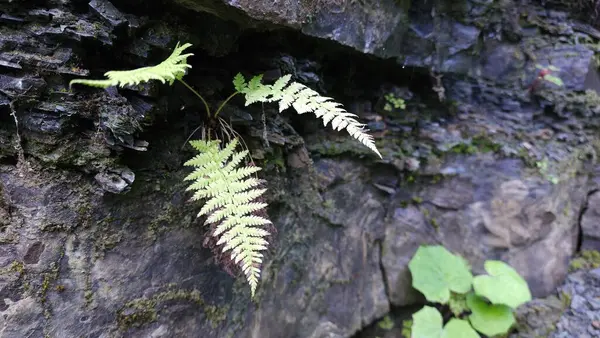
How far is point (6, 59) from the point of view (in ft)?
5.32

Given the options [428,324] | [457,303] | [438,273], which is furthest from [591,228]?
[428,324]

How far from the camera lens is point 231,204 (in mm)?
1867

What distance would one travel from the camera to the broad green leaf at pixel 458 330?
3.18 m

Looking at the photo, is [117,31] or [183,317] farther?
[183,317]

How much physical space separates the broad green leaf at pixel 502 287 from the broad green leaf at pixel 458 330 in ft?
1.05

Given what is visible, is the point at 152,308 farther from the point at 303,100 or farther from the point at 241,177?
the point at 303,100

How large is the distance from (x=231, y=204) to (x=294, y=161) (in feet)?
3.28

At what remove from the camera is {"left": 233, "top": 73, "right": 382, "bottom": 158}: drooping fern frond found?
70.7 inches

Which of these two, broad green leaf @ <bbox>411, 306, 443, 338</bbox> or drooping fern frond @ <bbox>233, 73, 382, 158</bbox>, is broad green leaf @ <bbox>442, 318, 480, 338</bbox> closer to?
broad green leaf @ <bbox>411, 306, 443, 338</bbox>

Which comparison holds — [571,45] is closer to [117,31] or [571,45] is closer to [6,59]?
[117,31]

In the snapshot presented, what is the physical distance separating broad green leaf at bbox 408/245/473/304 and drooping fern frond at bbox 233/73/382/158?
6.61 ft

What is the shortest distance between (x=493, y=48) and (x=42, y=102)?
4.21m

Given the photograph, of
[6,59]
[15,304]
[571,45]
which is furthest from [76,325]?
[571,45]

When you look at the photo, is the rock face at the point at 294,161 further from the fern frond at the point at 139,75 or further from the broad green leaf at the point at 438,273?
the fern frond at the point at 139,75
